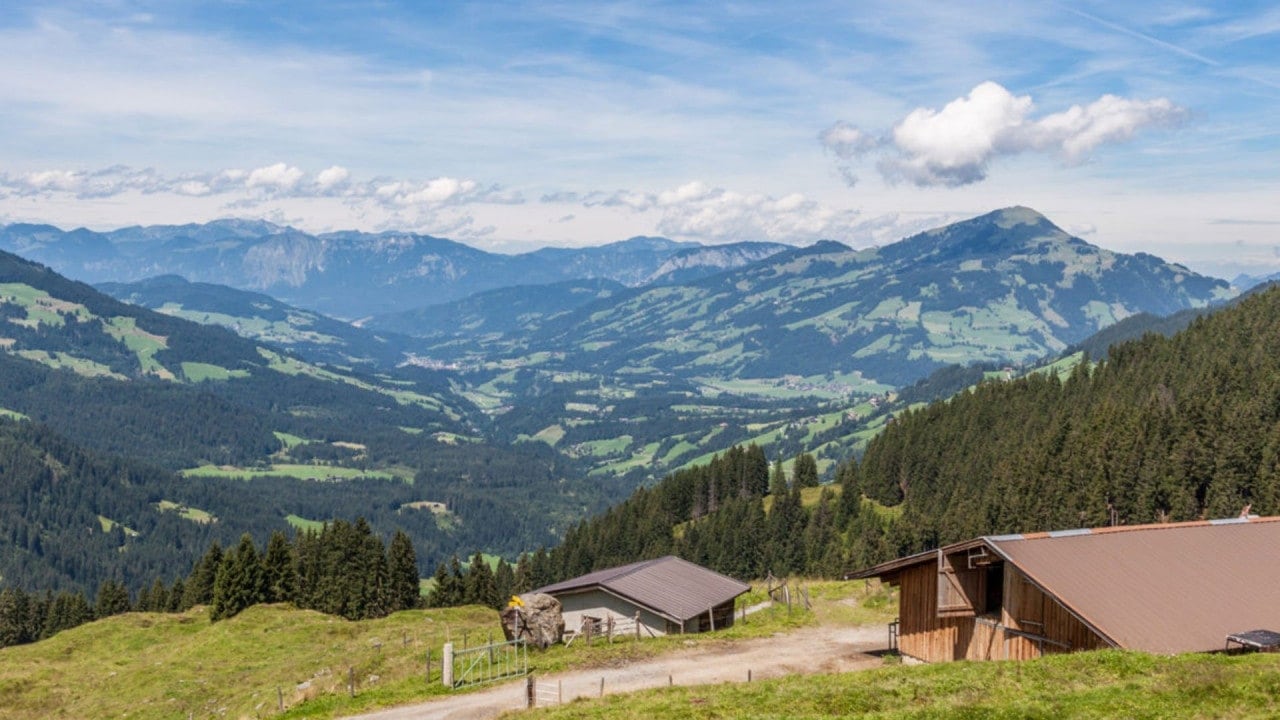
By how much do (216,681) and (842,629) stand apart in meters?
42.8

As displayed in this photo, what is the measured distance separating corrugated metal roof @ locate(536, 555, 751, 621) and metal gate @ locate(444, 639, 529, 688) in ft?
28.6

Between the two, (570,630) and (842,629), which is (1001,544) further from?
(570,630)

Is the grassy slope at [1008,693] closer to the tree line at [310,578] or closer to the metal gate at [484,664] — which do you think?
the metal gate at [484,664]

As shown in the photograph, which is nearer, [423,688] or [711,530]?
[423,688]

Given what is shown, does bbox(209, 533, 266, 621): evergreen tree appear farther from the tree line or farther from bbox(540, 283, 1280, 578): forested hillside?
bbox(540, 283, 1280, 578): forested hillside

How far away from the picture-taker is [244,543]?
10988 cm

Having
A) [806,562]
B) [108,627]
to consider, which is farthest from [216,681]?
[806,562]

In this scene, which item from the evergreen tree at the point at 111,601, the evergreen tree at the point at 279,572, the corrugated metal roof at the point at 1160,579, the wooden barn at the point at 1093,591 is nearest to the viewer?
the corrugated metal roof at the point at 1160,579

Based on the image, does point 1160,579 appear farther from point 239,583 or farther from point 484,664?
point 239,583

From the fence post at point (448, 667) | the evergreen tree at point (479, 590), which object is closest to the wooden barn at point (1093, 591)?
the fence post at point (448, 667)

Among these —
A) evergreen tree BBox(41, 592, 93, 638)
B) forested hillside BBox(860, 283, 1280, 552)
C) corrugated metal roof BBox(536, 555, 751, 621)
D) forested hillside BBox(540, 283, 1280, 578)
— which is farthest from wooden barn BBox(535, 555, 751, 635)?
evergreen tree BBox(41, 592, 93, 638)

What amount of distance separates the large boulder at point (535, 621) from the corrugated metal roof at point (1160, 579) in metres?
27.5

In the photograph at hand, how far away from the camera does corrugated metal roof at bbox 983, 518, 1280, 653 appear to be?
4034 cm

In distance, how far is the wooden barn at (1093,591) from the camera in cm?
4062
